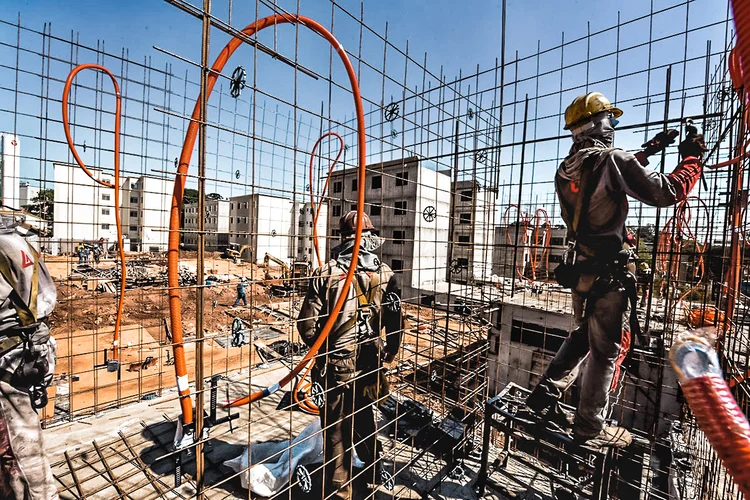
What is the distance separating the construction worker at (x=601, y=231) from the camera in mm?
2826

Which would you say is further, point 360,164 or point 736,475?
point 360,164

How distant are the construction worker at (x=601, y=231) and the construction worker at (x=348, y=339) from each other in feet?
6.35

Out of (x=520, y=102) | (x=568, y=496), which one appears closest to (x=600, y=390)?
(x=568, y=496)

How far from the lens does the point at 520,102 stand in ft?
13.5

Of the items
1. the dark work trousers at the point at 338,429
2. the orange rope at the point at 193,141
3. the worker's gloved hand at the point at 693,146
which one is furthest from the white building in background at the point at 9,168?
the worker's gloved hand at the point at 693,146

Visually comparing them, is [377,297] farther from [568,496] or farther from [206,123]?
[568,496]

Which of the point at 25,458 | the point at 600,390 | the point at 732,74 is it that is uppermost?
the point at 732,74

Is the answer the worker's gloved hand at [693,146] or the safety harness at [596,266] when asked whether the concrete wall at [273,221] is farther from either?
the worker's gloved hand at [693,146]

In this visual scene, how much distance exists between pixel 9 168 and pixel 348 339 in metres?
6.11

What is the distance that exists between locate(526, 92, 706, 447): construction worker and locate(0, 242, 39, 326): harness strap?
4.80 m

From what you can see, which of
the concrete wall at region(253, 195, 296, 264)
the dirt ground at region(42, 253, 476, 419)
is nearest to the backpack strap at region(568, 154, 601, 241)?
the dirt ground at region(42, 253, 476, 419)

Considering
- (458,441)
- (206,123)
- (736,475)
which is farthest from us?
(458,441)

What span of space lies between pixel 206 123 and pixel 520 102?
3.96m

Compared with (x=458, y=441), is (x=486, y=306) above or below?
above
